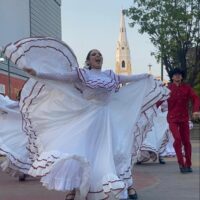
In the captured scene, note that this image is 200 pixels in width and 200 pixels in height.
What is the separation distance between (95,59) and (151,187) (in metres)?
2.32

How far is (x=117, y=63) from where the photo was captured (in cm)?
10525

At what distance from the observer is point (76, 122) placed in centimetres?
645

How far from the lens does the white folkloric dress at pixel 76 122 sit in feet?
19.5

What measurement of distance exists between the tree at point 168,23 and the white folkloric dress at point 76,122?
2342 cm

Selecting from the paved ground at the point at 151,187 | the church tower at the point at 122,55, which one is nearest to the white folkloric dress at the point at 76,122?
the paved ground at the point at 151,187

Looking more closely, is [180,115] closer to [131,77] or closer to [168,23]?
[131,77]

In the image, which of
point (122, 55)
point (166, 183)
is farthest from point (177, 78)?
point (122, 55)

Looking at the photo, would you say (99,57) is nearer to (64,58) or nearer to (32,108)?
(64,58)

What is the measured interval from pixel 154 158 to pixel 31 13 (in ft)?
196

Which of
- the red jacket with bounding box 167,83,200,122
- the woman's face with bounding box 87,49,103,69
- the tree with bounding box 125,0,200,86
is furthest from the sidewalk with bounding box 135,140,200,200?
the tree with bounding box 125,0,200,86

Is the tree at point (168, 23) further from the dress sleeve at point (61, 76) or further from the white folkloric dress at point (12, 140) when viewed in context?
the dress sleeve at point (61, 76)

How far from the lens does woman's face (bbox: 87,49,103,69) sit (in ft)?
22.0

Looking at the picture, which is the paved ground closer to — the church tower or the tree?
the tree

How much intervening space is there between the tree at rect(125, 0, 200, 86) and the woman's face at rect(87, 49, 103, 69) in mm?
23590
